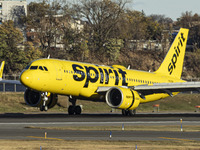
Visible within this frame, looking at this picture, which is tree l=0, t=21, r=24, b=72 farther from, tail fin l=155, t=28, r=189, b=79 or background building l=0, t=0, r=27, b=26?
tail fin l=155, t=28, r=189, b=79

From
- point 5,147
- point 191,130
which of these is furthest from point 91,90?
point 5,147

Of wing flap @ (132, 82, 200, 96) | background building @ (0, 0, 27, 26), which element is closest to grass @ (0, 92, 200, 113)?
wing flap @ (132, 82, 200, 96)

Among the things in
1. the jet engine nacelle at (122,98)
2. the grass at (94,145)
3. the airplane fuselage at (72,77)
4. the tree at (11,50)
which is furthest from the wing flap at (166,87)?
the tree at (11,50)

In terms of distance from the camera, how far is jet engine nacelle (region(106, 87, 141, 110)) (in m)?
45.7

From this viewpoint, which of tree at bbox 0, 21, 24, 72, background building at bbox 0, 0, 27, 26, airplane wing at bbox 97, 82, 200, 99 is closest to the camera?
airplane wing at bbox 97, 82, 200, 99

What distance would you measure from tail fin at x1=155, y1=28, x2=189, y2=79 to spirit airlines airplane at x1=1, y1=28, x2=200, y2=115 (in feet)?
21.5

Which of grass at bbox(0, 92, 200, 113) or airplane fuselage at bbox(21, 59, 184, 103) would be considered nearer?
airplane fuselage at bbox(21, 59, 184, 103)

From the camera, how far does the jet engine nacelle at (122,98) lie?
45656 mm

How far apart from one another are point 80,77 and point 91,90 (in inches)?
74.3

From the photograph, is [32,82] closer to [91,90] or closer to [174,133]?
[91,90]

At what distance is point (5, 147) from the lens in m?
23.9

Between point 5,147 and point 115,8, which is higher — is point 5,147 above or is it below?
below

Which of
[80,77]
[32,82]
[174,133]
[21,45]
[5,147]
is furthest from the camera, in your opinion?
[21,45]

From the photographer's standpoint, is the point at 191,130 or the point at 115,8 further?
the point at 115,8
